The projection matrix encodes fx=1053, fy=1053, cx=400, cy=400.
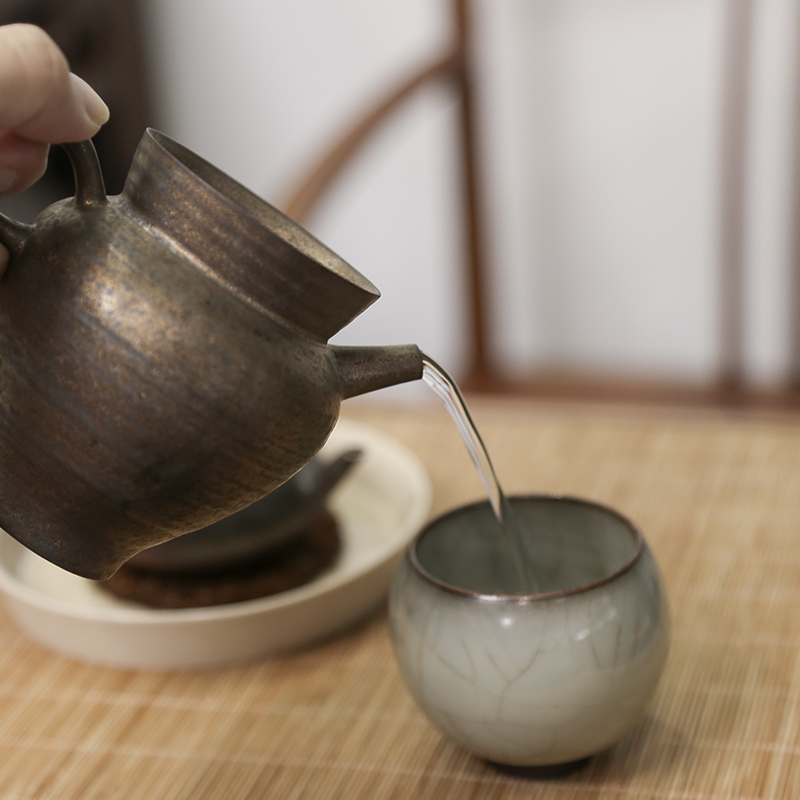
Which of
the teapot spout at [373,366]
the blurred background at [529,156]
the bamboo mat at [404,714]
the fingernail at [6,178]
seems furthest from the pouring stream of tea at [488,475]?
the blurred background at [529,156]

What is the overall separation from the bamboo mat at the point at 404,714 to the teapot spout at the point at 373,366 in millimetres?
255

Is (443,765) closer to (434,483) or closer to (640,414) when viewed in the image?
(434,483)

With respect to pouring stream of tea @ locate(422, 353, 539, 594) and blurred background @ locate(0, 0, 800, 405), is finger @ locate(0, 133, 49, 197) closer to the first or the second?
pouring stream of tea @ locate(422, 353, 539, 594)

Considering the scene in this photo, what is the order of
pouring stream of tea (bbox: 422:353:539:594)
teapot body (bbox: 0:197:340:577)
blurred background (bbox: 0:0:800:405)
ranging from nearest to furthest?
teapot body (bbox: 0:197:340:577) < pouring stream of tea (bbox: 422:353:539:594) < blurred background (bbox: 0:0:800:405)

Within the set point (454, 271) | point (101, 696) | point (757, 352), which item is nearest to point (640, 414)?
point (101, 696)

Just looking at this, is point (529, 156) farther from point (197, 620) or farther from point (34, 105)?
point (34, 105)

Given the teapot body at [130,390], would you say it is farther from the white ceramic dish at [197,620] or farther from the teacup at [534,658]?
the white ceramic dish at [197,620]

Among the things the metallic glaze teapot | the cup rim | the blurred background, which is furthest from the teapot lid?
the blurred background

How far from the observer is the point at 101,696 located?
0.73 m

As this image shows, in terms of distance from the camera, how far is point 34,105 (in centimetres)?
44

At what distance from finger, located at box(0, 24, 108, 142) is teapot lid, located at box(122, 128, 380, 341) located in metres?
0.04

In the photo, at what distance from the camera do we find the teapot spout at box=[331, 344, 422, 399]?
490mm

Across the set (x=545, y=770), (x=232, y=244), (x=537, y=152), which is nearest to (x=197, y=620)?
(x=545, y=770)

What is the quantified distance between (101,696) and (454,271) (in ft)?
5.96
